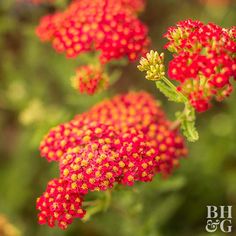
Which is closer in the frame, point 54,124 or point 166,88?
point 166,88

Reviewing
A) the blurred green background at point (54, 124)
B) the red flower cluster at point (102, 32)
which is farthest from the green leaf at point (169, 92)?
the blurred green background at point (54, 124)

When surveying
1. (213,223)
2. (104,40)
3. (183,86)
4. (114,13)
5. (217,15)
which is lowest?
(213,223)

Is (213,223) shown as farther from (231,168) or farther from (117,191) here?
(117,191)

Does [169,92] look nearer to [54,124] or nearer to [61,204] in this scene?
[61,204]

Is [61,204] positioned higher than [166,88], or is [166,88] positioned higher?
[166,88]

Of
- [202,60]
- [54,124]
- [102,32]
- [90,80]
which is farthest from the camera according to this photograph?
[54,124]

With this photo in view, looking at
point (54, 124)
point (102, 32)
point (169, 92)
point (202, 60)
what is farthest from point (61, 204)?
point (54, 124)

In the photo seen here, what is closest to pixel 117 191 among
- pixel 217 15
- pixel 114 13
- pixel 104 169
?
pixel 104 169

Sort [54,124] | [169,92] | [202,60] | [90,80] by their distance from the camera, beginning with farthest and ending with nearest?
[54,124], [90,80], [169,92], [202,60]
